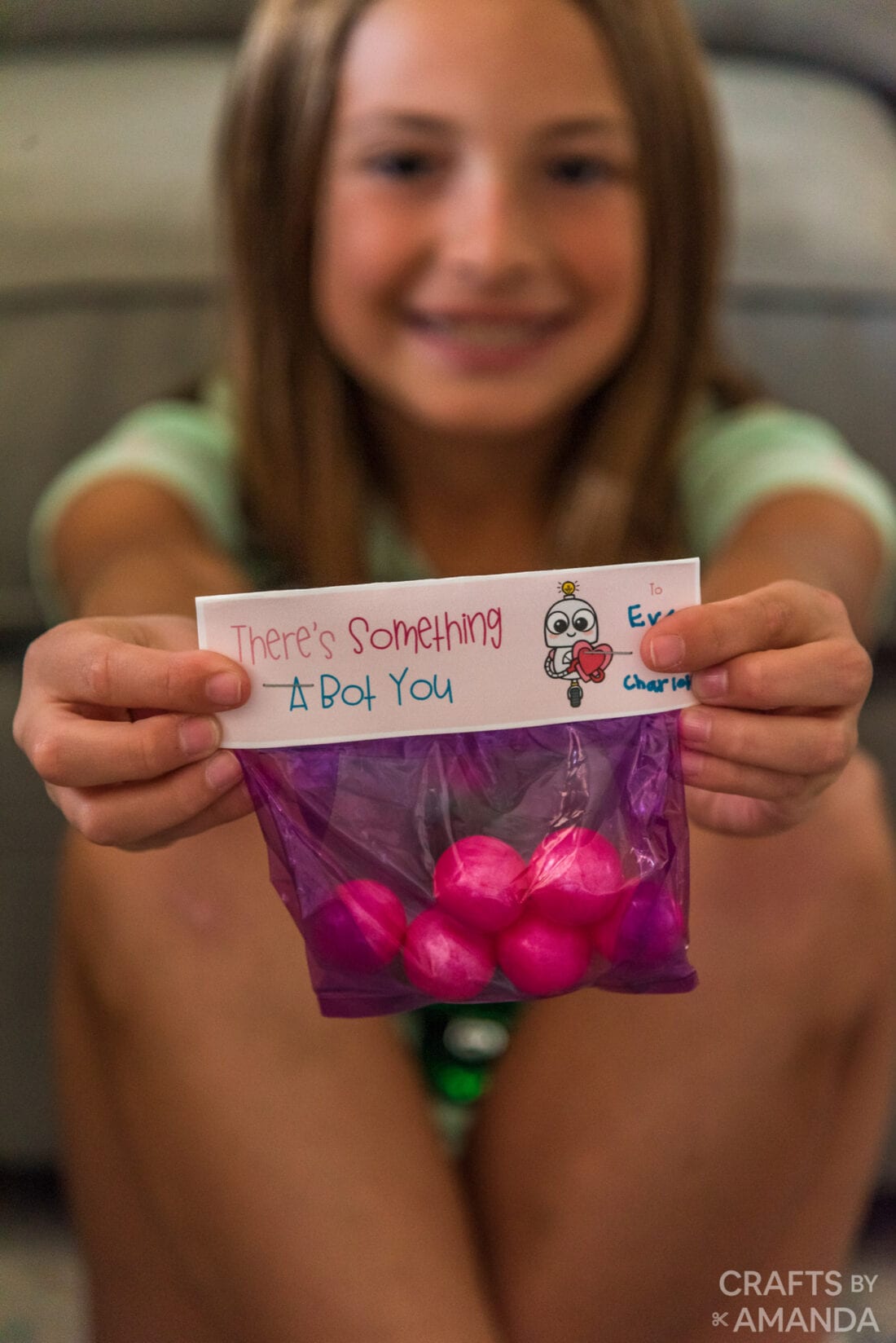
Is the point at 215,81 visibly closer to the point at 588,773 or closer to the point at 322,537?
the point at 322,537

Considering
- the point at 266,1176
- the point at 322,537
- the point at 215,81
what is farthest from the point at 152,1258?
the point at 215,81

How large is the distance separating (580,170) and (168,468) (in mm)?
276

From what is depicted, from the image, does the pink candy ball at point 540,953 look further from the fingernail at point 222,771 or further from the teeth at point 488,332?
the teeth at point 488,332

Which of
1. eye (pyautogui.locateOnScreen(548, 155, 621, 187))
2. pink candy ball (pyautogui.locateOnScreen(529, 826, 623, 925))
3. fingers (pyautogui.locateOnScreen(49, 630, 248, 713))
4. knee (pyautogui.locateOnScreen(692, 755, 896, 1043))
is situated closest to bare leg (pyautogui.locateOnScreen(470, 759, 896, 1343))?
knee (pyautogui.locateOnScreen(692, 755, 896, 1043))

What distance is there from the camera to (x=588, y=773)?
0.38 meters

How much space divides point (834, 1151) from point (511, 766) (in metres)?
0.28

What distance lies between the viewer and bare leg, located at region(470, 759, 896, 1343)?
1.51ft

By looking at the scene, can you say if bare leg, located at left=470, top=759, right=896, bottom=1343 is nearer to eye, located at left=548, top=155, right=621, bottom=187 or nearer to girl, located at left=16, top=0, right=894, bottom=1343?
girl, located at left=16, top=0, right=894, bottom=1343

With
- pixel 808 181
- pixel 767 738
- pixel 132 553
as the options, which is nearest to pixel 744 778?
pixel 767 738

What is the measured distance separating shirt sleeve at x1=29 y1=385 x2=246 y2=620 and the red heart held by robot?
14.3 inches

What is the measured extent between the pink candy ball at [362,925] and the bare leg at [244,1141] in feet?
0.24

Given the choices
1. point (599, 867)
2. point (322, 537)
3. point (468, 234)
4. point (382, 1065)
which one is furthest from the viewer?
point (322, 537)

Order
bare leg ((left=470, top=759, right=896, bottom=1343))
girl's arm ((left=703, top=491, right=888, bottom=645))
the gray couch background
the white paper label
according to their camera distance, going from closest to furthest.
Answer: the white paper label
bare leg ((left=470, top=759, right=896, bottom=1343))
girl's arm ((left=703, top=491, right=888, bottom=645))
the gray couch background

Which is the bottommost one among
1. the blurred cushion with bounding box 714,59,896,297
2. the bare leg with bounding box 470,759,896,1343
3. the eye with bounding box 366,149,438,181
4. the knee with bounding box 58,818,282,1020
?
the bare leg with bounding box 470,759,896,1343
